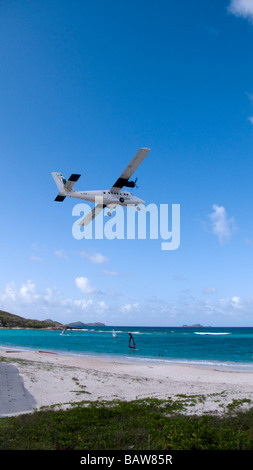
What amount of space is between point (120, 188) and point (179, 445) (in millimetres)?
19630

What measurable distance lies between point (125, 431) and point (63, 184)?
714 inches

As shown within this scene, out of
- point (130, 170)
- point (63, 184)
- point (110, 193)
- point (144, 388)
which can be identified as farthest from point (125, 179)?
point (144, 388)

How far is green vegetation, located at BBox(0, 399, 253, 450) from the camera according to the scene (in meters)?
7.88

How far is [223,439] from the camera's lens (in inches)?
322

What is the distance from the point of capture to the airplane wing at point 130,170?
2237 centimetres

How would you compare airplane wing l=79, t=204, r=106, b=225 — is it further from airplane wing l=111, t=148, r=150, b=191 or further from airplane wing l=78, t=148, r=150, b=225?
airplane wing l=111, t=148, r=150, b=191

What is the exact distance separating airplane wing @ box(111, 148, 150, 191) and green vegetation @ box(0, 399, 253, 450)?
15.5m

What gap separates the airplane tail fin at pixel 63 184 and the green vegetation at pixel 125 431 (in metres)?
13.8

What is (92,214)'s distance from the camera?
27.8 metres

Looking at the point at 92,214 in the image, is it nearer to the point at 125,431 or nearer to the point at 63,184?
the point at 63,184

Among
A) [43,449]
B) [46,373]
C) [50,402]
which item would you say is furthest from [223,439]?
[46,373]

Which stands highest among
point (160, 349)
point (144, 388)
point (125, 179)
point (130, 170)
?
point (130, 170)

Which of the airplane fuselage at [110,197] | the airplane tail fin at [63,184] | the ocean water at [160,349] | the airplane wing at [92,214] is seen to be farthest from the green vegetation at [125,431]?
the ocean water at [160,349]
